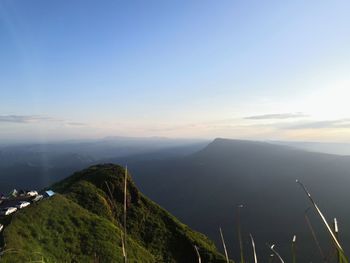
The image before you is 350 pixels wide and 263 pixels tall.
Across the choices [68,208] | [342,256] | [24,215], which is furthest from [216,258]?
[342,256]

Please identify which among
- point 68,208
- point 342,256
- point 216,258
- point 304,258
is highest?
point 342,256

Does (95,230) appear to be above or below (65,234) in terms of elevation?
below

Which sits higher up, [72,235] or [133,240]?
[72,235]

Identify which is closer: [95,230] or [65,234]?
[65,234]

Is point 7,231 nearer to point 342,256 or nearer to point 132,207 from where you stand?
point 132,207

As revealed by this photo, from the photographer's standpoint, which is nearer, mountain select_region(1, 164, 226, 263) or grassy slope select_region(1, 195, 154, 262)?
grassy slope select_region(1, 195, 154, 262)

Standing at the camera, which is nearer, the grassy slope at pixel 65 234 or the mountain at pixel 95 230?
the grassy slope at pixel 65 234

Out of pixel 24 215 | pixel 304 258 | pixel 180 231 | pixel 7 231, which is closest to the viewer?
pixel 7 231

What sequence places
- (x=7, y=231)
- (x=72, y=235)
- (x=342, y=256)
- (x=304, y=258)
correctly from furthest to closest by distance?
1. (x=304, y=258)
2. (x=72, y=235)
3. (x=7, y=231)
4. (x=342, y=256)
